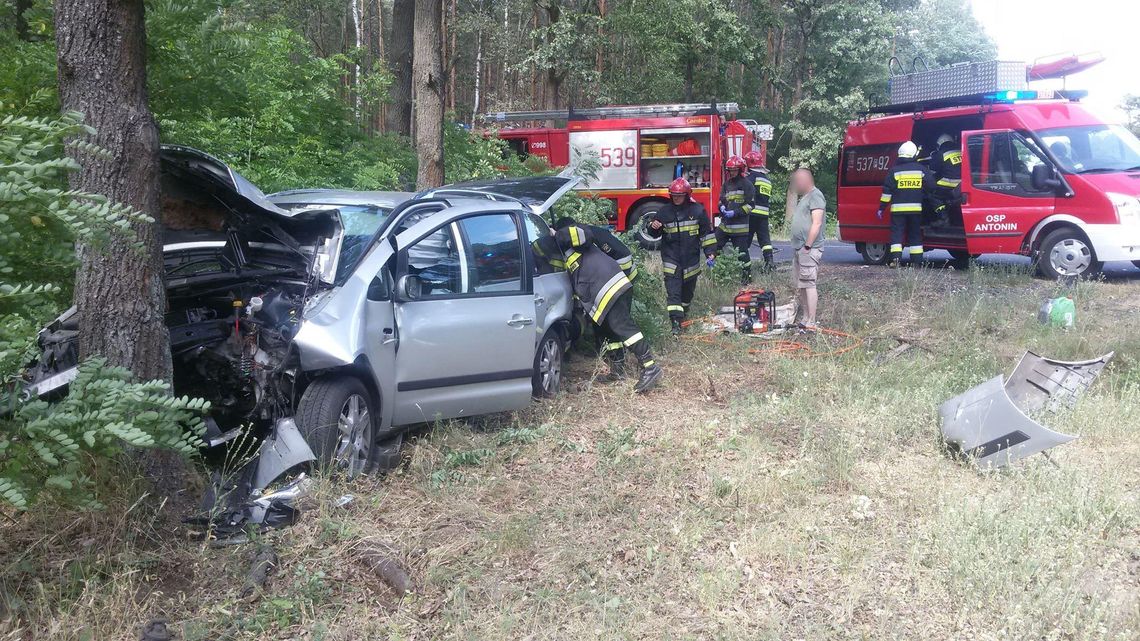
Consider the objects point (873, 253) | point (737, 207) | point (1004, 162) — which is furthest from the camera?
point (873, 253)

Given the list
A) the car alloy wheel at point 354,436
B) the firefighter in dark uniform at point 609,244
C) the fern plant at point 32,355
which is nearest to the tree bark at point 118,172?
the fern plant at point 32,355

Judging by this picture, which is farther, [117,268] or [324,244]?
[324,244]

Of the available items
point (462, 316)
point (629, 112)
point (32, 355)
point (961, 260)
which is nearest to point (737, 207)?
point (961, 260)

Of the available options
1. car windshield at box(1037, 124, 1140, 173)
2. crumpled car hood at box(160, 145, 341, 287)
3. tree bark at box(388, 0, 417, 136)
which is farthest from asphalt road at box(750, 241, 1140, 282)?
crumpled car hood at box(160, 145, 341, 287)

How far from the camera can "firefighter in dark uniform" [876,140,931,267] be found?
11.7 m

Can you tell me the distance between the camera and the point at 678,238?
29.0 ft

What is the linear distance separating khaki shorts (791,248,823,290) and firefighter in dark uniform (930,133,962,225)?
4.23 metres

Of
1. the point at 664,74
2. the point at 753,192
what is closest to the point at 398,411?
the point at 753,192

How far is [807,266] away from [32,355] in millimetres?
6892

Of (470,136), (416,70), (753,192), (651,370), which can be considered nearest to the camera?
(651,370)

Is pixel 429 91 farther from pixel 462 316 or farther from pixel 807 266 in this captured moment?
pixel 462 316

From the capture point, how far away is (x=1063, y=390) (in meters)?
6.26

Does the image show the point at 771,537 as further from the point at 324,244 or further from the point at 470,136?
the point at 470,136

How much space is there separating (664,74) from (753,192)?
15.2m
